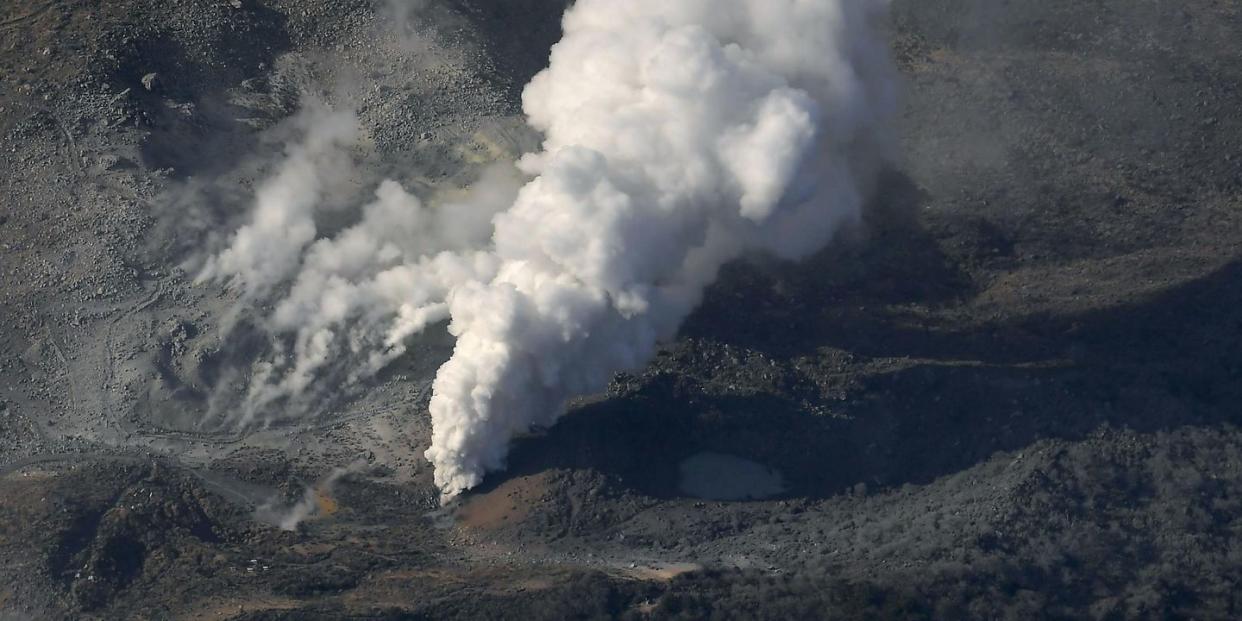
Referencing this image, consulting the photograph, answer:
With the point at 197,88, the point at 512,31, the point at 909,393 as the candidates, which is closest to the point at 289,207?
the point at 197,88

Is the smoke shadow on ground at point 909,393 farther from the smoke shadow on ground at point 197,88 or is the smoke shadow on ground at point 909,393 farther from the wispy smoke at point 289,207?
the smoke shadow on ground at point 197,88

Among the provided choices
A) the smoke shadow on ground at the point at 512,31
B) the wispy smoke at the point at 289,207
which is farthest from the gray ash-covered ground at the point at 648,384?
the wispy smoke at the point at 289,207

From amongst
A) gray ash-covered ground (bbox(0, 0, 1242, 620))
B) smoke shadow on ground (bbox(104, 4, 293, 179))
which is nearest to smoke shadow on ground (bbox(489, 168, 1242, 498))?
gray ash-covered ground (bbox(0, 0, 1242, 620))

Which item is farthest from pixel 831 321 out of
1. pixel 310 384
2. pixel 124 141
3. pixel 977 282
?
pixel 124 141

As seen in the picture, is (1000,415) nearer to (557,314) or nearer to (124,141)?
(557,314)

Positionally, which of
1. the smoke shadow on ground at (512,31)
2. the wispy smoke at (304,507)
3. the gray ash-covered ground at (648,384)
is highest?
the smoke shadow on ground at (512,31)

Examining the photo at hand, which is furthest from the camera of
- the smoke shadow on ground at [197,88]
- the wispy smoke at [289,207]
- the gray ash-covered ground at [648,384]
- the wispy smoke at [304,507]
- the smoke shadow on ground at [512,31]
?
the smoke shadow on ground at [512,31]

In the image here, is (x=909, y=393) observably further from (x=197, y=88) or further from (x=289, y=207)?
(x=197, y=88)
